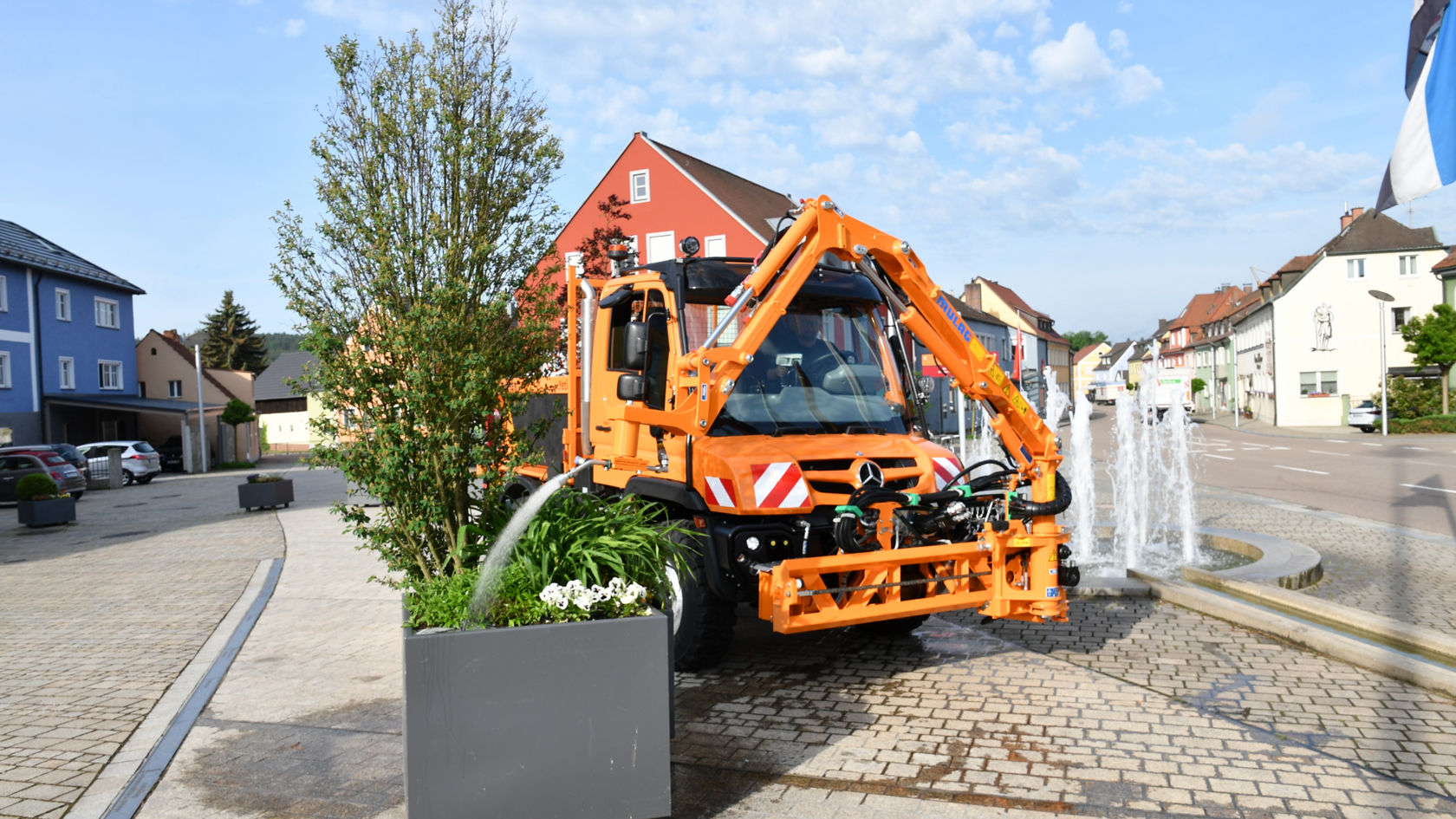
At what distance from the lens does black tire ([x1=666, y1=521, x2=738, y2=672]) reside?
5.85m

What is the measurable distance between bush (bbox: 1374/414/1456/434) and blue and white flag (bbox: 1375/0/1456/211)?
38.5 m

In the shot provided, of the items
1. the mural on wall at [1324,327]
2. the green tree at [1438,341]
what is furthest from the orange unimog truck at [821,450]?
the mural on wall at [1324,327]

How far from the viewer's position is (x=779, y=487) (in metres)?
5.52

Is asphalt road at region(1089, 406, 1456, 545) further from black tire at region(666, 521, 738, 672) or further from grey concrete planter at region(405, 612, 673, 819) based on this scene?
grey concrete planter at region(405, 612, 673, 819)

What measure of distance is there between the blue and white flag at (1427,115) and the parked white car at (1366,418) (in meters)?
40.6

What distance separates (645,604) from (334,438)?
85.4 inches

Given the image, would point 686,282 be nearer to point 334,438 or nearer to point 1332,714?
point 334,438

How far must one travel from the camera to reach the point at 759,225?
133 feet

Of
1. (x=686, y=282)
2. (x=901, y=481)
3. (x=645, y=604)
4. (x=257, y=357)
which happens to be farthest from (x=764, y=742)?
(x=257, y=357)

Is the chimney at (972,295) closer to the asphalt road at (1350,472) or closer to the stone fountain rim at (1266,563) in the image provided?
the asphalt road at (1350,472)

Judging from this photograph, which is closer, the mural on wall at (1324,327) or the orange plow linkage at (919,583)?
the orange plow linkage at (919,583)

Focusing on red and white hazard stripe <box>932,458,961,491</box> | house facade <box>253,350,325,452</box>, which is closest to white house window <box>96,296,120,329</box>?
house facade <box>253,350,325,452</box>

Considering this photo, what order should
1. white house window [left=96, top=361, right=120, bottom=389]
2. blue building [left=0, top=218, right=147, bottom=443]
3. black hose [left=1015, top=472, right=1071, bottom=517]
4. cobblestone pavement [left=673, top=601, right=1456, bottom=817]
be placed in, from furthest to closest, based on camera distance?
white house window [left=96, top=361, right=120, bottom=389], blue building [left=0, top=218, right=147, bottom=443], black hose [left=1015, top=472, right=1071, bottom=517], cobblestone pavement [left=673, top=601, right=1456, bottom=817]

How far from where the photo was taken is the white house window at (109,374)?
132 ft
